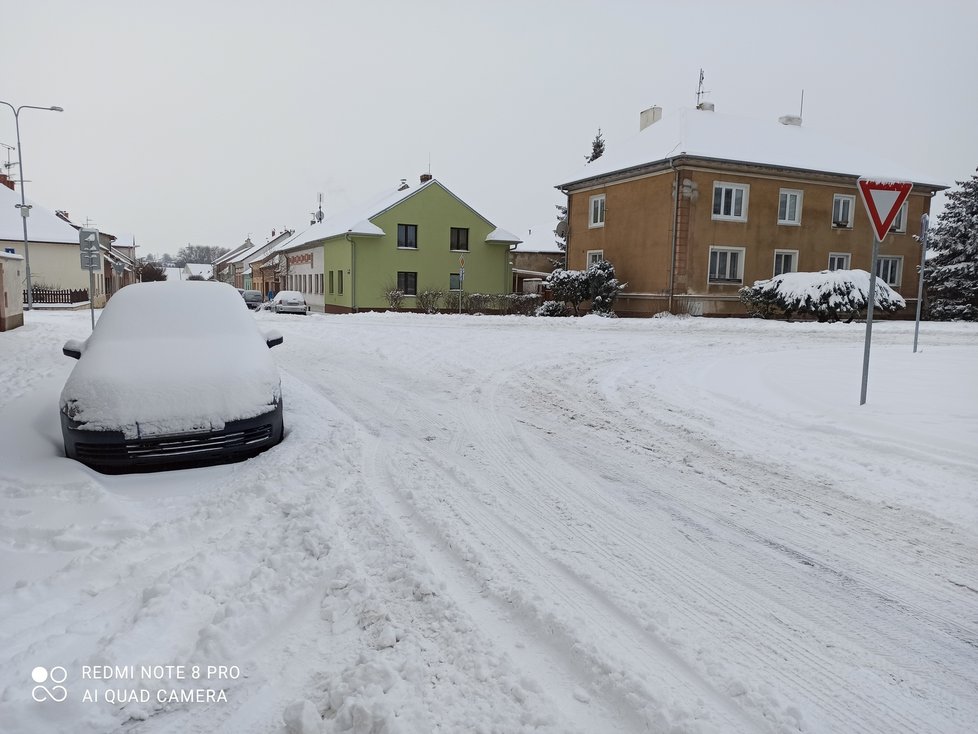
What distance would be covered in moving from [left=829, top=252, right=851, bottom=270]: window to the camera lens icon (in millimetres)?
34338

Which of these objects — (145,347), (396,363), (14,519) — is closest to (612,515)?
(14,519)

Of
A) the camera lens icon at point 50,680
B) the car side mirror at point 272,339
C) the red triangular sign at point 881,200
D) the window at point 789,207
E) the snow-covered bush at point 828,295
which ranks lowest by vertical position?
the camera lens icon at point 50,680

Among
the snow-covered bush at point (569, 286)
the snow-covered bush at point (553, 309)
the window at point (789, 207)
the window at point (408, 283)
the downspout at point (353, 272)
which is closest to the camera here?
the snow-covered bush at point (569, 286)

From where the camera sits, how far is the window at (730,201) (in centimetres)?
2853

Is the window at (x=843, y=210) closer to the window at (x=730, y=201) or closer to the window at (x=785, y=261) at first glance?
the window at (x=785, y=261)

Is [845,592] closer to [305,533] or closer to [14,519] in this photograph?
[305,533]

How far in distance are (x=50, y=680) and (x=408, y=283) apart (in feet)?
117

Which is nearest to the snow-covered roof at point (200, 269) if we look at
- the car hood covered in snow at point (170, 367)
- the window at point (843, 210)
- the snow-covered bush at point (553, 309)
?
the snow-covered bush at point (553, 309)

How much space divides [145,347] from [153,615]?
12.4 ft

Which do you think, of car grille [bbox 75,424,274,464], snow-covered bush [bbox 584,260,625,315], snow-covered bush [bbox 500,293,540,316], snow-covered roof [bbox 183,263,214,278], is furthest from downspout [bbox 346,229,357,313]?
snow-covered roof [bbox 183,263,214,278]

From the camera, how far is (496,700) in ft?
8.47

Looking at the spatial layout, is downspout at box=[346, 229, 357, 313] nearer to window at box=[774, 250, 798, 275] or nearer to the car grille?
window at box=[774, 250, 798, 275]

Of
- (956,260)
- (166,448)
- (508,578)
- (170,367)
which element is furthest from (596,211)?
(508,578)

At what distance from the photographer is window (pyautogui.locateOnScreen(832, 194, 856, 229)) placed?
1211 inches
